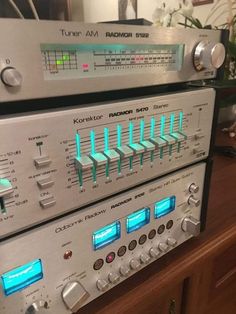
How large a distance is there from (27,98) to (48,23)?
0.08 m

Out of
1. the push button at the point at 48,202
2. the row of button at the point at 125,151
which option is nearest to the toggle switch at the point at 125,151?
the row of button at the point at 125,151

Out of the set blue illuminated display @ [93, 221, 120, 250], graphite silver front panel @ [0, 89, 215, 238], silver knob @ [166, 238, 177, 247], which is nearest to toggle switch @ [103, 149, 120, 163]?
graphite silver front panel @ [0, 89, 215, 238]

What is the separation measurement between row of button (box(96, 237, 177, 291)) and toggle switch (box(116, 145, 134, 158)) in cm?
19

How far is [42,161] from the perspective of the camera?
309mm

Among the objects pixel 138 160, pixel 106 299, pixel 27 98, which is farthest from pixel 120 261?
pixel 27 98

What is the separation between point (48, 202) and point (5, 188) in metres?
0.06

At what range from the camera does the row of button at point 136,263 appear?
0.42 meters

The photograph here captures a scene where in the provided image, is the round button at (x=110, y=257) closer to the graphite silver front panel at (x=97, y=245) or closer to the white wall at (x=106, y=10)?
the graphite silver front panel at (x=97, y=245)

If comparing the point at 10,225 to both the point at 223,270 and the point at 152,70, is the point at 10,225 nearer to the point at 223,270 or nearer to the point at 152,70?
the point at 152,70

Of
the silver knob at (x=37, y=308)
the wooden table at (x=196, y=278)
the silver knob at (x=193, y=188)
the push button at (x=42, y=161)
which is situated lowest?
the wooden table at (x=196, y=278)

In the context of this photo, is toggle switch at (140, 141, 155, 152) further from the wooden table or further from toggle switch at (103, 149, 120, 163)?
the wooden table

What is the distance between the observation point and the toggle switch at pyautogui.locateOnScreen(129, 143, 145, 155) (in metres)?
0.37

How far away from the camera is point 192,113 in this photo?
0.44m

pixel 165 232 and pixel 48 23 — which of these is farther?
pixel 165 232
